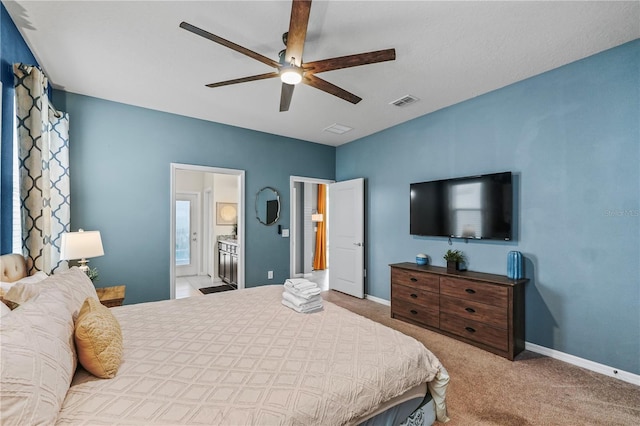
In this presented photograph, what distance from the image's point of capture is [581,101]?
2.55 metres

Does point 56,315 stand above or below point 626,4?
below

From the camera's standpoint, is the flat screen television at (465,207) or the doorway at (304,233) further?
the doorway at (304,233)

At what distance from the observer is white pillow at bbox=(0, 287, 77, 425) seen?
834 mm

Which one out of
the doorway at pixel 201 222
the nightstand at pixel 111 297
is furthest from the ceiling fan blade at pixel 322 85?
the doorway at pixel 201 222

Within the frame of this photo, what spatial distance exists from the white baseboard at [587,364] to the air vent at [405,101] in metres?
2.92

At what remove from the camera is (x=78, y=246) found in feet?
8.50

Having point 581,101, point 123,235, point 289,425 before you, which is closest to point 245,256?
point 123,235

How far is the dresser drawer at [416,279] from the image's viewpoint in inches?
129

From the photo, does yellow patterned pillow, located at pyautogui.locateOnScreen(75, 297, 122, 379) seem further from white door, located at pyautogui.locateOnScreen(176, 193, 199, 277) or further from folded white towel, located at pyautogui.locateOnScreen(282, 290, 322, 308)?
white door, located at pyautogui.locateOnScreen(176, 193, 199, 277)

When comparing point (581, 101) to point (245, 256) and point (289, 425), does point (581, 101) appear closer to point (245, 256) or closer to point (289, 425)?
point (289, 425)

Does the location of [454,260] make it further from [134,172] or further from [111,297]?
[134,172]

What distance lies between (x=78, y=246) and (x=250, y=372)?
2.36m

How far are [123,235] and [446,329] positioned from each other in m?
4.03

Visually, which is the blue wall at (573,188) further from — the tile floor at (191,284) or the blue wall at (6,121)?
the tile floor at (191,284)
